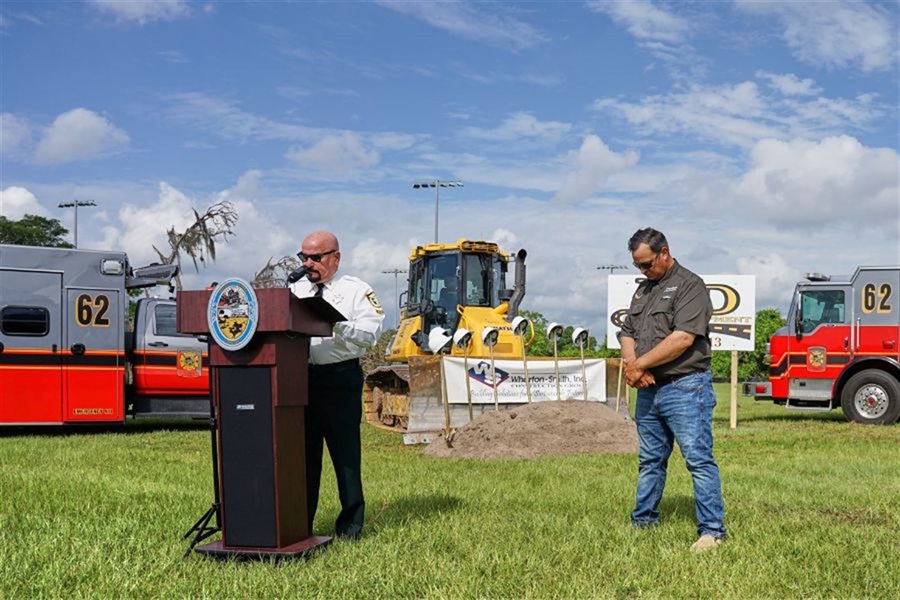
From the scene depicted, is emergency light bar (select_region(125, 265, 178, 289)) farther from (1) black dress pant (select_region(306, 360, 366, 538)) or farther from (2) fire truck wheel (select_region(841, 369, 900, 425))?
(2) fire truck wheel (select_region(841, 369, 900, 425))

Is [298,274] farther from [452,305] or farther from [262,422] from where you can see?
[452,305]

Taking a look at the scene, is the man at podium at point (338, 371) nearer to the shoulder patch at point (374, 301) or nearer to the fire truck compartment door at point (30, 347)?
the shoulder patch at point (374, 301)

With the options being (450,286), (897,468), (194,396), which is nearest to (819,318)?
(450,286)

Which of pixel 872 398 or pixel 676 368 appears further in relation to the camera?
pixel 872 398

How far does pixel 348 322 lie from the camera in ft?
20.0

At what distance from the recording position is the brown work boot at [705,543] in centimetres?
619

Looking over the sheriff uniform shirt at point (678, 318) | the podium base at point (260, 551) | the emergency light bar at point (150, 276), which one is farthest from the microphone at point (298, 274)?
the emergency light bar at point (150, 276)

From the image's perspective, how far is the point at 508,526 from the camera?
6.90m

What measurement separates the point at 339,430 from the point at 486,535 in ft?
3.85

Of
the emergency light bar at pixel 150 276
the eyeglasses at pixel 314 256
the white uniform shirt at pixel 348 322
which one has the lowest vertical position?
the white uniform shirt at pixel 348 322

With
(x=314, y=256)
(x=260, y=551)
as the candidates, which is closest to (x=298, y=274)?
(x=314, y=256)

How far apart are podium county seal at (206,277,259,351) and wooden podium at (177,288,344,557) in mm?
54

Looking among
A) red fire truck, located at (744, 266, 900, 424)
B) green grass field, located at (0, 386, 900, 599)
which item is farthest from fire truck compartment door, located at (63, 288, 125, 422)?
red fire truck, located at (744, 266, 900, 424)

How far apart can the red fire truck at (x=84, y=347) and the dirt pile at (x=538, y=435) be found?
6127 millimetres
